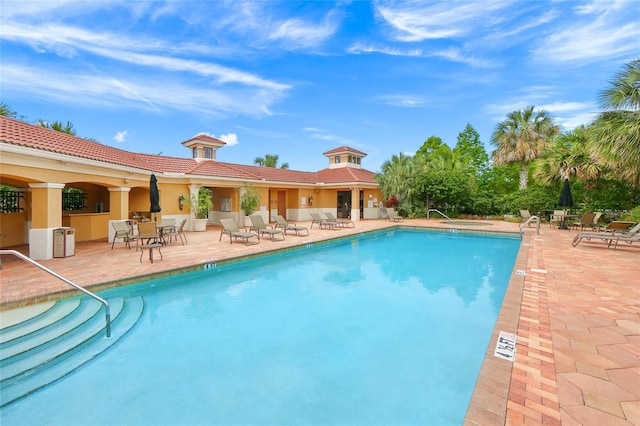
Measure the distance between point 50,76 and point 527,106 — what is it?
3564 centimetres

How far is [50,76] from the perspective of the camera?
18.8 meters

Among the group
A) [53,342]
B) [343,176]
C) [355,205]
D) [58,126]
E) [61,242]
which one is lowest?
[53,342]

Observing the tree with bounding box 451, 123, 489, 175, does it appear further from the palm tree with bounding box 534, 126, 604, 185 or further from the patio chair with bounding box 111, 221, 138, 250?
the patio chair with bounding box 111, 221, 138, 250

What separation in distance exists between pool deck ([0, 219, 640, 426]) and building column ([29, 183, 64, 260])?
44 cm

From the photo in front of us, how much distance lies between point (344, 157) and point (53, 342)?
2399 cm

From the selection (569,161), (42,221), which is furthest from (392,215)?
(42,221)

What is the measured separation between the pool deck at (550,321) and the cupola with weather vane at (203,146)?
1105 centimetres

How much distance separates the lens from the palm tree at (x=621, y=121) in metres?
A: 10.3

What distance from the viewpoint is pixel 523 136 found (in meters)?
25.2

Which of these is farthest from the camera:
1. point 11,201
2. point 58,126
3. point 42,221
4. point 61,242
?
point 58,126

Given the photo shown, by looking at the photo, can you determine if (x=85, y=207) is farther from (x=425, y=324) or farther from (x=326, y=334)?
(x=425, y=324)

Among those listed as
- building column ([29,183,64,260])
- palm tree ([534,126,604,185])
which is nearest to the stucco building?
building column ([29,183,64,260])

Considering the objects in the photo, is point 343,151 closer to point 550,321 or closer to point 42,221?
point 42,221

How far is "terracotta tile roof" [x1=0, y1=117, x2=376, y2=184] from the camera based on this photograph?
28.1 ft
